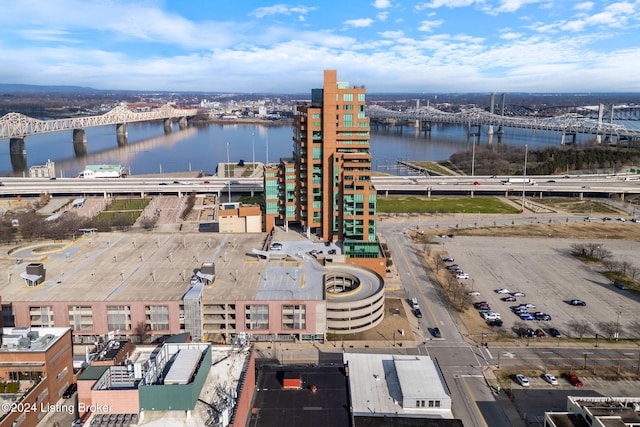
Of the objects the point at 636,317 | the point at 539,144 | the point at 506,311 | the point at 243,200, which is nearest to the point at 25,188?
the point at 243,200

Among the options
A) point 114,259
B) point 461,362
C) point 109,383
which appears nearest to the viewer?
point 109,383

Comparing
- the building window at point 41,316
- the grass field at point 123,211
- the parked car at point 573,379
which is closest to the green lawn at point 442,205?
the grass field at point 123,211

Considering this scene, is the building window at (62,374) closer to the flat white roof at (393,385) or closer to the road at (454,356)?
the flat white roof at (393,385)

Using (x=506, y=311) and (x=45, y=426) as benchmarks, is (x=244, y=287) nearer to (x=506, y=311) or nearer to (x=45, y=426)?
(x=45, y=426)

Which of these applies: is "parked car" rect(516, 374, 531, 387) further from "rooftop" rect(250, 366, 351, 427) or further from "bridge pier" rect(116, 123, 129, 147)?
"bridge pier" rect(116, 123, 129, 147)

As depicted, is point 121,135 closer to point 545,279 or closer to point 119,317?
point 119,317

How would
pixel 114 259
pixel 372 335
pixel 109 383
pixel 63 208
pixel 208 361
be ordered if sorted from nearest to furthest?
pixel 109 383 → pixel 208 361 → pixel 372 335 → pixel 114 259 → pixel 63 208
